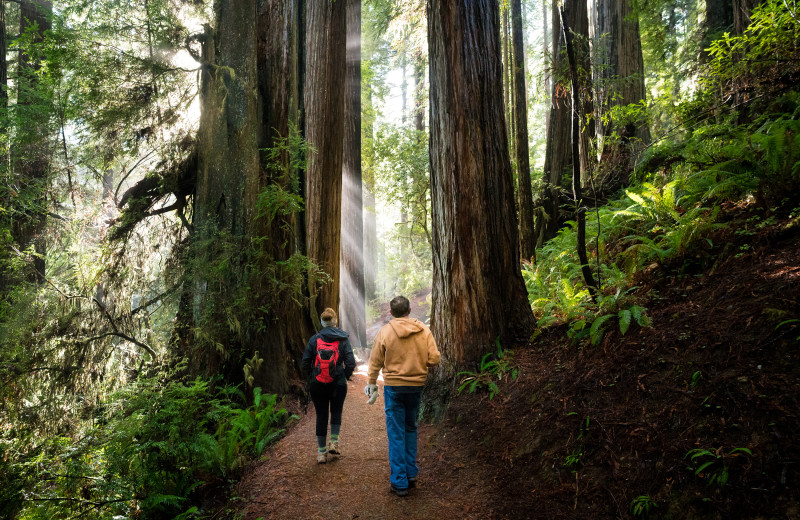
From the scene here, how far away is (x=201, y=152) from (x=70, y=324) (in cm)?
329

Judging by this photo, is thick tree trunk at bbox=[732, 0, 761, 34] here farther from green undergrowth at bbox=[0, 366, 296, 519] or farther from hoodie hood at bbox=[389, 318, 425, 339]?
green undergrowth at bbox=[0, 366, 296, 519]

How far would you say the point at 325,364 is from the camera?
15.6ft

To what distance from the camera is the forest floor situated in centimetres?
263

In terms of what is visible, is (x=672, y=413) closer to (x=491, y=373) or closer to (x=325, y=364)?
(x=491, y=373)

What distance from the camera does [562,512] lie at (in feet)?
10.4

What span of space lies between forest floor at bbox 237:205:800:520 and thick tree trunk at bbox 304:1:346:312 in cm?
433

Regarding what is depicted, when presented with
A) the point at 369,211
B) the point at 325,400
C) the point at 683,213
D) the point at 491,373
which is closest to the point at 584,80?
the point at 683,213

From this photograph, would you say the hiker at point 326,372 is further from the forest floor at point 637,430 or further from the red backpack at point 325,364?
the forest floor at point 637,430

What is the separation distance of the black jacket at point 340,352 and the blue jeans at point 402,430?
0.87 metres

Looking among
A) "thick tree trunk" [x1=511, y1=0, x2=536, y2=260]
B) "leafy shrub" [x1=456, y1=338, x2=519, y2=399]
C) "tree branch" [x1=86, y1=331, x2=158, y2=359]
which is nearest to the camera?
"leafy shrub" [x1=456, y1=338, x2=519, y2=399]

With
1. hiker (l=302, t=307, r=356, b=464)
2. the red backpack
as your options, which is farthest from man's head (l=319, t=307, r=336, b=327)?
the red backpack

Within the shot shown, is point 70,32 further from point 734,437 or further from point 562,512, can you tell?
point 734,437

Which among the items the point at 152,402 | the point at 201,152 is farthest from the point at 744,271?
the point at 201,152

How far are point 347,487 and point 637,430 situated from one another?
109 inches
